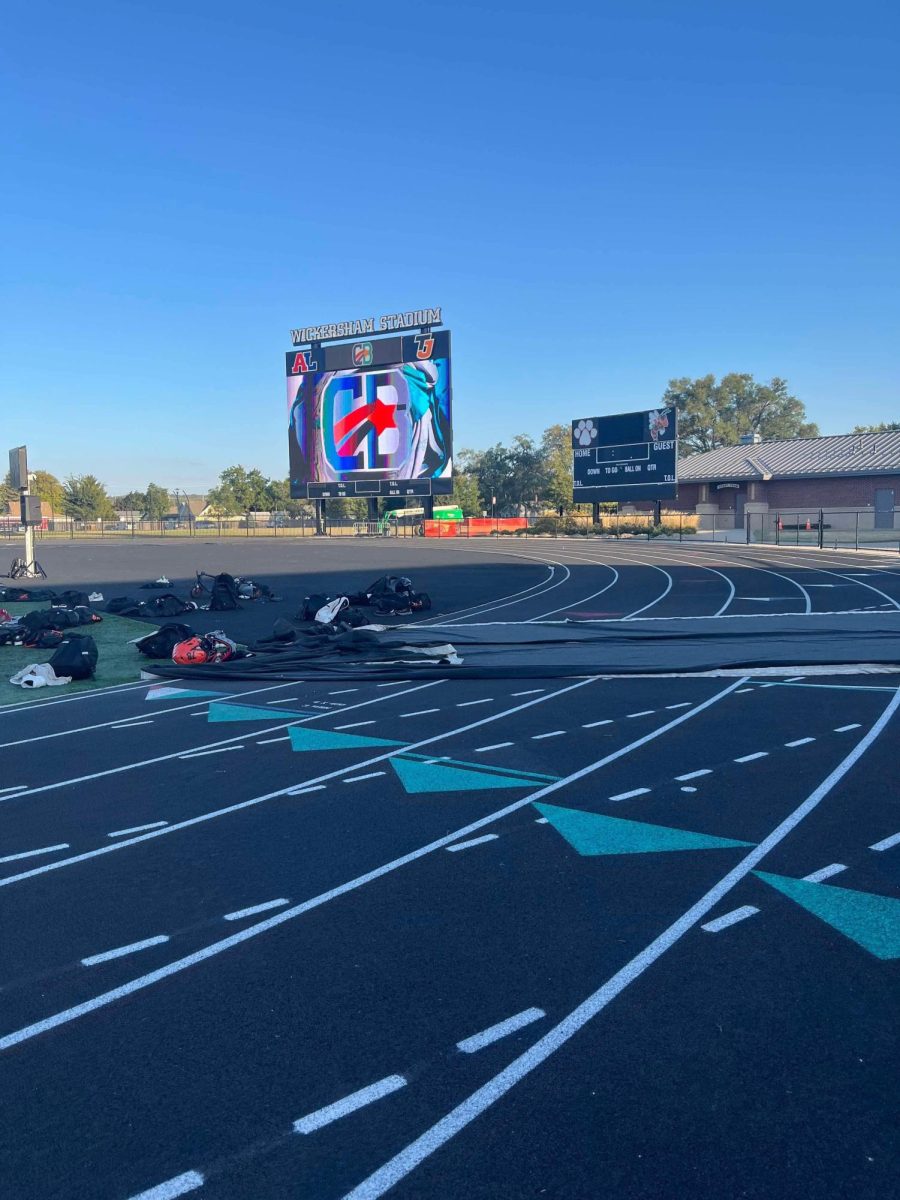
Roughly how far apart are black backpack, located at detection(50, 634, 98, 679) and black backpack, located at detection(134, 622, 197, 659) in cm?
122

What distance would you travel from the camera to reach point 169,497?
164m

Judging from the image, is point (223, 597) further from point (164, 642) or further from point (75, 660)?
point (75, 660)

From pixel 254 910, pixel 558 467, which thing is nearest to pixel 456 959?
pixel 254 910

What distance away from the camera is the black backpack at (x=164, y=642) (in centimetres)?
1562

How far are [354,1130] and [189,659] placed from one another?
11.9 meters

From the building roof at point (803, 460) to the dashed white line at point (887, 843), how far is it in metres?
55.1

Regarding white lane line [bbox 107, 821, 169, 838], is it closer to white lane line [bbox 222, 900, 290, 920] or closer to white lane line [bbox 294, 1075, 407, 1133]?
white lane line [bbox 222, 900, 290, 920]

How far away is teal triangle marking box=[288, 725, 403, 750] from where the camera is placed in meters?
9.27

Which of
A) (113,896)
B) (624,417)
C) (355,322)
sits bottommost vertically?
(113,896)

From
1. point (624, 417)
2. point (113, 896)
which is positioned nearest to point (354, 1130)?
point (113, 896)

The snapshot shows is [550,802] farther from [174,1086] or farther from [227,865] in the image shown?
[174,1086]

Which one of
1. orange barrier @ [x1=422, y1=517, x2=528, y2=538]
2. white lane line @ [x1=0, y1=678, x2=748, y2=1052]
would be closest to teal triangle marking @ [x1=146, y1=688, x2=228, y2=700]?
white lane line @ [x1=0, y1=678, x2=748, y2=1052]

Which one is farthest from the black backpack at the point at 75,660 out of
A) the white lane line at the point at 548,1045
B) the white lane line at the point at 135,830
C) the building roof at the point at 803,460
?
the building roof at the point at 803,460

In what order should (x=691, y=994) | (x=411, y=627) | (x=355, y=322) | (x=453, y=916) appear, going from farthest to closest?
(x=355, y=322), (x=411, y=627), (x=453, y=916), (x=691, y=994)
